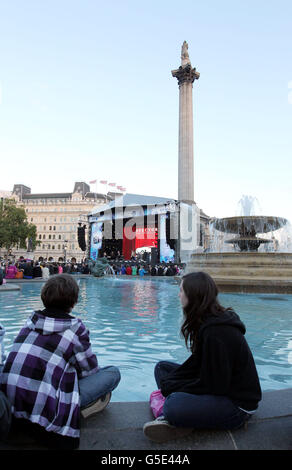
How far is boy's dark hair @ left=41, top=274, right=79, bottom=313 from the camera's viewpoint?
2.23m

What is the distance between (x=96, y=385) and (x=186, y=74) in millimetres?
39129

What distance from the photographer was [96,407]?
241 cm

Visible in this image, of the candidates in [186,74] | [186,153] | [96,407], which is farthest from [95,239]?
[96,407]

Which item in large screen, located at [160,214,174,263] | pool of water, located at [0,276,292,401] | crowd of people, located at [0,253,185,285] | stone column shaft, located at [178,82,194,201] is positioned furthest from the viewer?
stone column shaft, located at [178,82,194,201]

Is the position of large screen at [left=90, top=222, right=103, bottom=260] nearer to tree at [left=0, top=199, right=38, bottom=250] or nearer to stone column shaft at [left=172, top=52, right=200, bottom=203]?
stone column shaft at [left=172, top=52, right=200, bottom=203]

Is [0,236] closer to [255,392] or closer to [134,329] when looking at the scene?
[134,329]

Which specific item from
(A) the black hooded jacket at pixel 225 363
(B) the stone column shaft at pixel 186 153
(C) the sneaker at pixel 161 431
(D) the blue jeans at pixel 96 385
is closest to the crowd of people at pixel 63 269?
(B) the stone column shaft at pixel 186 153

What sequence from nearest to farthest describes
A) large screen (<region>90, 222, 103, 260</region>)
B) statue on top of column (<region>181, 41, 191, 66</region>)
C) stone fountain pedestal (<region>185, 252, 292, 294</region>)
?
stone fountain pedestal (<region>185, 252, 292, 294</region>) < statue on top of column (<region>181, 41, 191, 66</region>) < large screen (<region>90, 222, 103, 260</region>)

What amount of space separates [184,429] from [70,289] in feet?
3.72

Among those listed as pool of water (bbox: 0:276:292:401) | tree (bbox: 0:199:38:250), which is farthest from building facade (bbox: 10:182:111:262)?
pool of water (bbox: 0:276:292:401)

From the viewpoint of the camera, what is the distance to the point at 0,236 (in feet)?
176

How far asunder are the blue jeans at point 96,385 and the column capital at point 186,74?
38.8 meters

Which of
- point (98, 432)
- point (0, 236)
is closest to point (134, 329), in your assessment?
point (98, 432)

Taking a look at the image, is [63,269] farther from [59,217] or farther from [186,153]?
[59,217]
